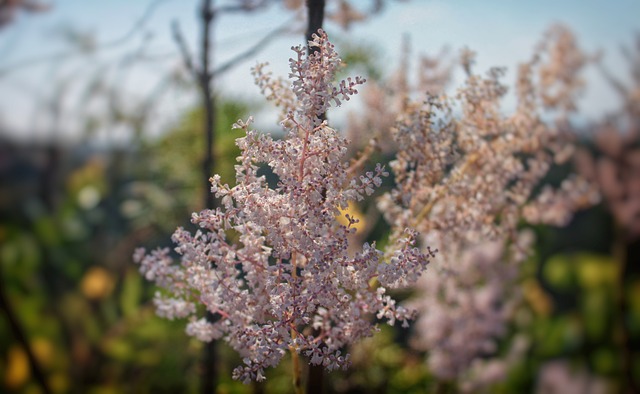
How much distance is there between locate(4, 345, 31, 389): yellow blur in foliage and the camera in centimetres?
155

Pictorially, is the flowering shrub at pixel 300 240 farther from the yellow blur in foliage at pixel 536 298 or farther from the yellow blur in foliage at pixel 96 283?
→ the yellow blur in foliage at pixel 536 298

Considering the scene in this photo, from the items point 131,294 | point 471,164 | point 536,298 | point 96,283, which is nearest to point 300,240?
point 471,164

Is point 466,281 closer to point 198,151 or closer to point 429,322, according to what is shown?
point 429,322

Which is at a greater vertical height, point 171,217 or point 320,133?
point 171,217

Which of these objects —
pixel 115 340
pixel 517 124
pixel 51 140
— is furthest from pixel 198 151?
pixel 517 124

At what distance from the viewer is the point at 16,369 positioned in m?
1.56

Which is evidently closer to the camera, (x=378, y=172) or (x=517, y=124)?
(x=378, y=172)

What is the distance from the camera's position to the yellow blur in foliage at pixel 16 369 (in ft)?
5.07

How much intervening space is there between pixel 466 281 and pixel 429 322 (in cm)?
15

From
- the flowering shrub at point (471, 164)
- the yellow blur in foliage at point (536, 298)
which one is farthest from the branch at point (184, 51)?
the yellow blur in foliage at point (536, 298)

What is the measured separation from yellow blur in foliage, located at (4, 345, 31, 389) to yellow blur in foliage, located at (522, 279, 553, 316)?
1.41m

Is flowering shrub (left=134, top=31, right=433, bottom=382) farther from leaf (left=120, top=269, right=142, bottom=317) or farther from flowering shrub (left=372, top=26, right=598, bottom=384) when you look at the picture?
leaf (left=120, top=269, right=142, bottom=317)

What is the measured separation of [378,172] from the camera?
1.81 feet

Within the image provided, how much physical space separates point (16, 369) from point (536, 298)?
4.95 ft
